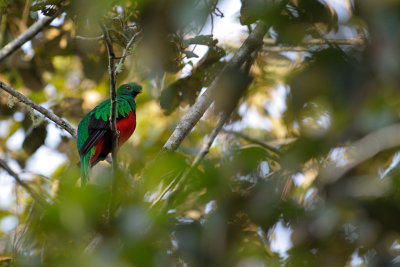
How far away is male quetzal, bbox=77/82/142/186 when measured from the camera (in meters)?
4.89

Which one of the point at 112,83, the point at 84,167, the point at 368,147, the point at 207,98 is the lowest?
the point at 84,167

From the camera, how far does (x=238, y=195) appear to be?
2303mm

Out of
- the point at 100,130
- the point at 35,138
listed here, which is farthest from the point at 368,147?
the point at 35,138

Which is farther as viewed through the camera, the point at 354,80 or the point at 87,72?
the point at 87,72

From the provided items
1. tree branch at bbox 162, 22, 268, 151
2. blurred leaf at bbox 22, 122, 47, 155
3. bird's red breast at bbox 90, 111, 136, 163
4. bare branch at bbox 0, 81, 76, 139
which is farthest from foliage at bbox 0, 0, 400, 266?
bird's red breast at bbox 90, 111, 136, 163

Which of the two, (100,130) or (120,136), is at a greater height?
(100,130)

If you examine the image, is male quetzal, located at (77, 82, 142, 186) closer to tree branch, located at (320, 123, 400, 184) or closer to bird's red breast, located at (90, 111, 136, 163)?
bird's red breast, located at (90, 111, 136, 163)

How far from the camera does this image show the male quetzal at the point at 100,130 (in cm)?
489

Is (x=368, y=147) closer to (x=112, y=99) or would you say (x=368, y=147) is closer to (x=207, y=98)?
(x=207, y=98)

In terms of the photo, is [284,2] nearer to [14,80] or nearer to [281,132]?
[281,132]

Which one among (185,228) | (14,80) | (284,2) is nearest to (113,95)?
(185,228)

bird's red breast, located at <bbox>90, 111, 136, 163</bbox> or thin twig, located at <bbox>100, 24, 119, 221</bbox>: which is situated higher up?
thin twig, located at <bbox>100, 24, 119, 221</bbox>

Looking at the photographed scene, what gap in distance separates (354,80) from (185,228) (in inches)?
41.0

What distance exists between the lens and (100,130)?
4.97 meters
